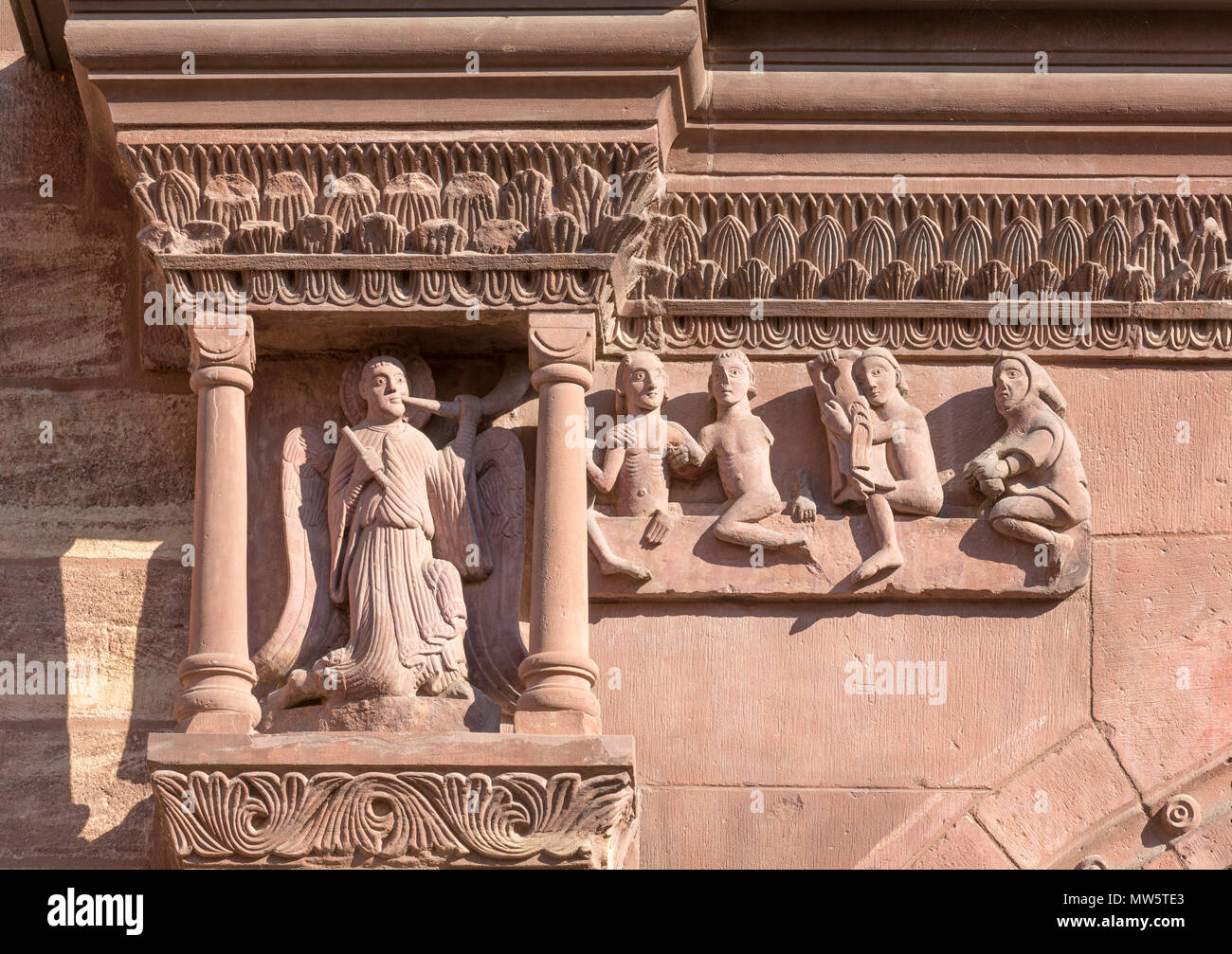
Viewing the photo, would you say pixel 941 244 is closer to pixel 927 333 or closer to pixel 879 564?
pixel 927 333

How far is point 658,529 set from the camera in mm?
9375

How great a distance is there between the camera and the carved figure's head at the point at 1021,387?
951cm

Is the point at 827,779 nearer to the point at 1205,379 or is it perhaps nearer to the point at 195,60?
the point at 1205,379

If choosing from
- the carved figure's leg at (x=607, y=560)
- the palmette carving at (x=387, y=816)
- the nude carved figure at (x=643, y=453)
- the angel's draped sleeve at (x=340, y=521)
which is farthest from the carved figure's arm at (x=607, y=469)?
the palmette carving at (x=387, y=816)

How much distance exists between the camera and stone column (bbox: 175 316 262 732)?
28.9 ft

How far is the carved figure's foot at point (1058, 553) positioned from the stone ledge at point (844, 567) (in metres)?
0.02

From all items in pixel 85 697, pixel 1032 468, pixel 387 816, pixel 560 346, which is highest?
pixel 560 346

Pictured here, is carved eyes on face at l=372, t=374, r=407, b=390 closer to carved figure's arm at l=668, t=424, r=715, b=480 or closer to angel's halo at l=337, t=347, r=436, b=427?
angel's halo at l=337, t=347, r=436, b=427

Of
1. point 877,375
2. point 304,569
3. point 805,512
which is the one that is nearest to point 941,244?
point 877,375

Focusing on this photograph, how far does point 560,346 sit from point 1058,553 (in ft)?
6.17

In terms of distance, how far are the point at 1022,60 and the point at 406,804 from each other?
138 inches

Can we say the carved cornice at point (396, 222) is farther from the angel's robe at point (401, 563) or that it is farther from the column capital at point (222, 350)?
the angel's robe at point (401, 563)

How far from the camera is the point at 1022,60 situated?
381 inches

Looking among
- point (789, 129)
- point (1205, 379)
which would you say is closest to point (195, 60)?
point (789, 129)
